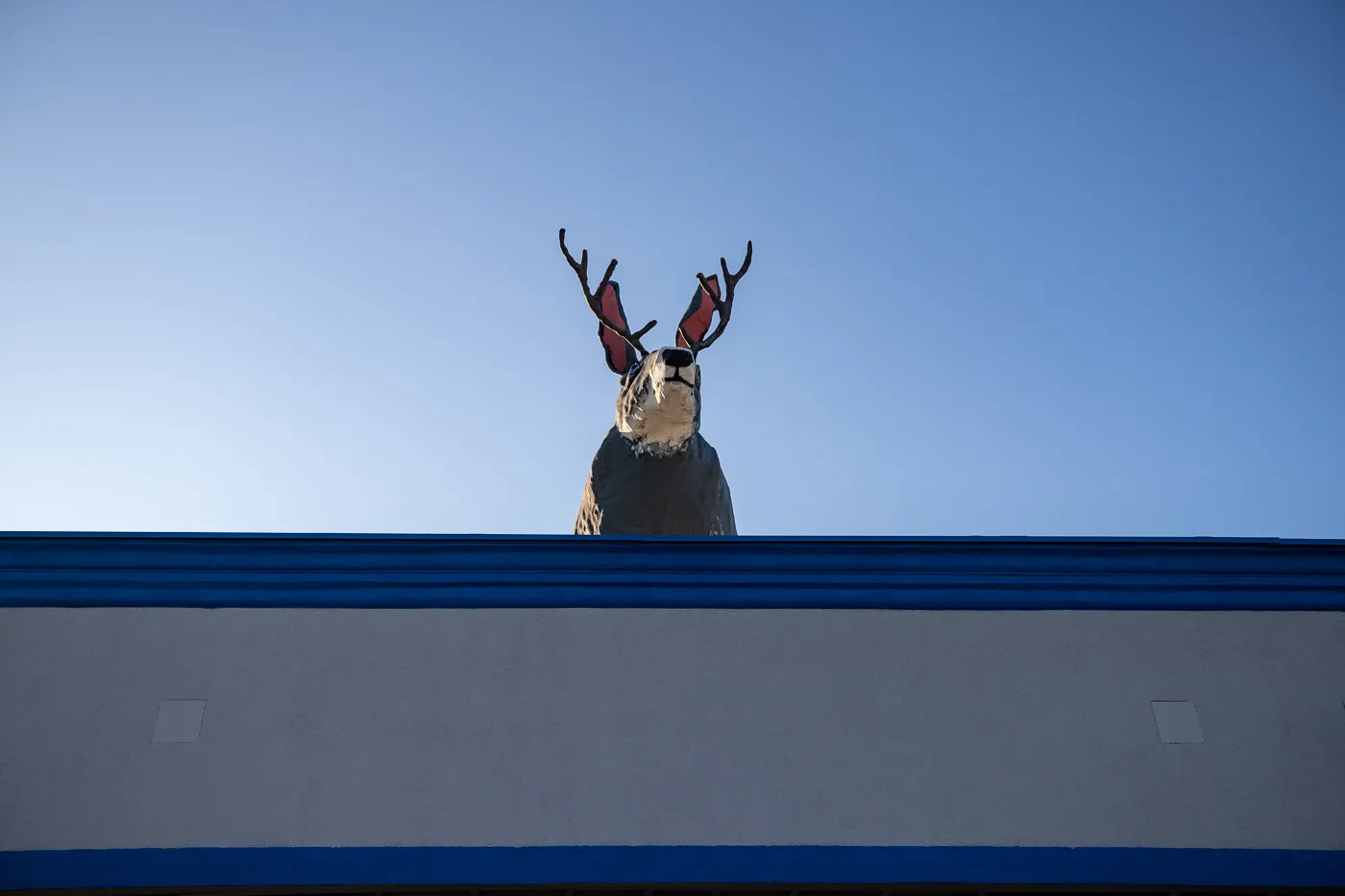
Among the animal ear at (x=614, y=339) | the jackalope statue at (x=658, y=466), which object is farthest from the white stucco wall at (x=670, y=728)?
the animal ear at (x=614, y=339)

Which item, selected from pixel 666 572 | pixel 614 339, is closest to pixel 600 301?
pixel 614 339

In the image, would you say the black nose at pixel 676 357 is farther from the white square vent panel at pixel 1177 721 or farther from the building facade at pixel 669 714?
the white square vent panel at pixel 1177 721

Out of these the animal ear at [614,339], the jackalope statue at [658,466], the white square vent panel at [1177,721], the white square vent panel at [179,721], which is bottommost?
the white square vent panel at [1177,721]

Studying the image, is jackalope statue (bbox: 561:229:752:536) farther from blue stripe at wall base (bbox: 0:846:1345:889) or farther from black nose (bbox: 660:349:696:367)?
blue stripe at wall base (bbox: 0:846:1345:889)

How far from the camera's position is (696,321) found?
28.2ft

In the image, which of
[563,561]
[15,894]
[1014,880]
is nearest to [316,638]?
[563,561]

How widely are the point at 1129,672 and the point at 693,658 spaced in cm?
178

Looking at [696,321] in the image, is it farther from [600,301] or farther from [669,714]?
[669,714]

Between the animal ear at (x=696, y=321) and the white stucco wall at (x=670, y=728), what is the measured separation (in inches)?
157

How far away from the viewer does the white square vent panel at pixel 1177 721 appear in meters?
4.61

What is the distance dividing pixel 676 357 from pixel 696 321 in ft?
3.06

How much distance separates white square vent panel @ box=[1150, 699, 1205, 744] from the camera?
4609 mm

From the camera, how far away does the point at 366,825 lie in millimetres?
4352

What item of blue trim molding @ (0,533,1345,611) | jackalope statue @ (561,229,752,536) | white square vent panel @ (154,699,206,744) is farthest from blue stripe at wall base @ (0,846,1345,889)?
jackalope statue @ (561,229,752,536)
